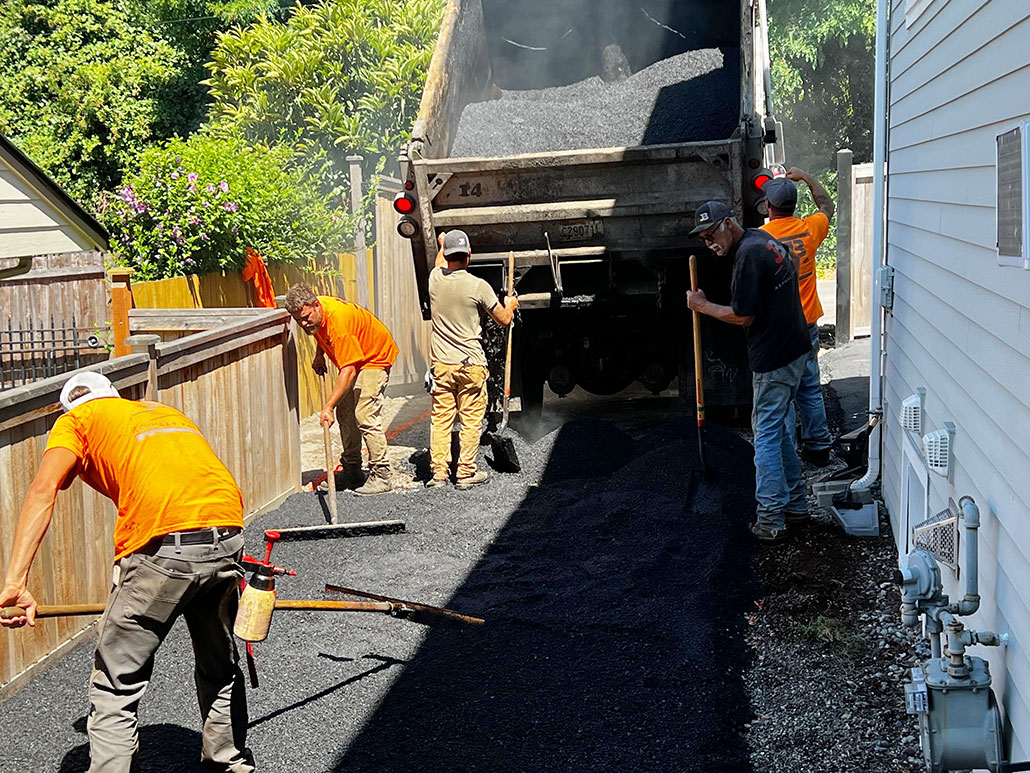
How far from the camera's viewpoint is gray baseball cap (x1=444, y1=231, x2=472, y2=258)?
7.99 metres

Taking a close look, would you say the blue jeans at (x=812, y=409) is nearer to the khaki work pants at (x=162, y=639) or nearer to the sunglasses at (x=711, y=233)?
the sunglasses at (x=711, y=233)

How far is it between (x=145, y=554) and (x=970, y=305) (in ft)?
9.88

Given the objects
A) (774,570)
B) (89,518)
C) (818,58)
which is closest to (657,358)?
(774,570)

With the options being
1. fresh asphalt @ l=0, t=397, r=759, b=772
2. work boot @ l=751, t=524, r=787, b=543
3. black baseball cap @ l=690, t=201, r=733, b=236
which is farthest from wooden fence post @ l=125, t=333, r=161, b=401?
work boot @ l=751, t=524, r=787, b=543

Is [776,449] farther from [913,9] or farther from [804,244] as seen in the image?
[913,9]

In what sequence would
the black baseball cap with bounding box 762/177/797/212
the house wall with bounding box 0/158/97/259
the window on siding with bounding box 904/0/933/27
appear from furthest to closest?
the house wall with bounding box 0/158/97/259
the black baseball cap with bounding box 762/177/797/212
the window on siding with bounding box 904/0/933/27

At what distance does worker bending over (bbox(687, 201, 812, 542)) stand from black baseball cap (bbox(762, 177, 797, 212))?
101 centimetres

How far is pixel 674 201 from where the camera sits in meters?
8.12

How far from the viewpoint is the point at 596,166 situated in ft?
26.8

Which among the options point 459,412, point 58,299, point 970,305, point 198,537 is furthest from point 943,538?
point 58,299

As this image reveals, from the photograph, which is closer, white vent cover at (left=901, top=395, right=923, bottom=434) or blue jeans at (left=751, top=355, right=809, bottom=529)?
white vent cover at (left=901, top=395, right=923, bottom=434)

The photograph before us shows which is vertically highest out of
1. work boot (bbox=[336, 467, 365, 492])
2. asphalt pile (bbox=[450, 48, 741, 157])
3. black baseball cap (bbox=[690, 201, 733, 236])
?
asphalt pile (bbox=[450, 48, 741, 157])

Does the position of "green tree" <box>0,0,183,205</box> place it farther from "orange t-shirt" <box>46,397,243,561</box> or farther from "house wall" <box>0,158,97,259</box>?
"orange t-shirt" <box>46,397,243,561</box>

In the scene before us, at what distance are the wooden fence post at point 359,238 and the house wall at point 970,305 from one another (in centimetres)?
698
